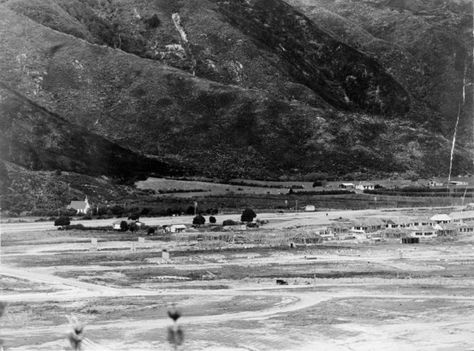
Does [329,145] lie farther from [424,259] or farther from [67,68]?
[424,259]

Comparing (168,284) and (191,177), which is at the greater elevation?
(191,177)

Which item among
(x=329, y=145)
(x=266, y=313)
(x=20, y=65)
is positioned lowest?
(x=266, y=313)

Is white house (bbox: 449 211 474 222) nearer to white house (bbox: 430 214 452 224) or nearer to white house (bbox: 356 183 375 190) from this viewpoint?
white house (bbox: 430 214 452 224)

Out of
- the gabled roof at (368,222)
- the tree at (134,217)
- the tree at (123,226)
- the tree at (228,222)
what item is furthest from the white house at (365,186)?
the tree at (123,226)

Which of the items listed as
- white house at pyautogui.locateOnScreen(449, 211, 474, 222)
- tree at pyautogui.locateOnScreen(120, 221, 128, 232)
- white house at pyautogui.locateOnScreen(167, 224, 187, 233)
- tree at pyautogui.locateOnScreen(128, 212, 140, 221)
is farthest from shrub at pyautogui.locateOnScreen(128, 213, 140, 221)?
white house at pyautogui.locateOnScreen(449, 211, 474, 222)

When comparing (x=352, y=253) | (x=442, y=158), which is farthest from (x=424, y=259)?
(x=442, y=158)

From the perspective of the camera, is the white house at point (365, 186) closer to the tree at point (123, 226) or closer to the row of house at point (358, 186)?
the row of house at point (358, 186)

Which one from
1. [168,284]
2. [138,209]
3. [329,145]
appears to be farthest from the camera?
[329,145]
